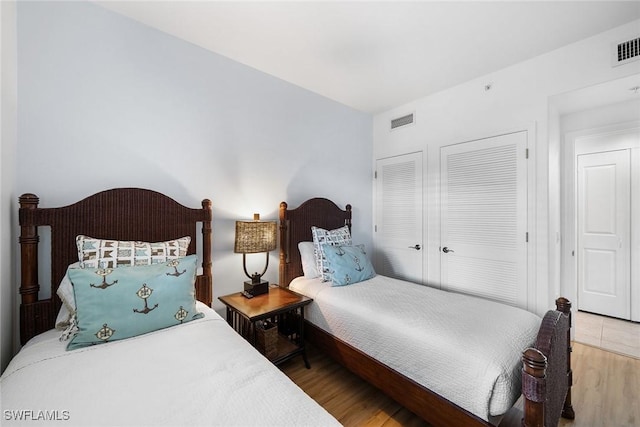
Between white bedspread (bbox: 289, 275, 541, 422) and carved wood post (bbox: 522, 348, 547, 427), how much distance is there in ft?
0.49

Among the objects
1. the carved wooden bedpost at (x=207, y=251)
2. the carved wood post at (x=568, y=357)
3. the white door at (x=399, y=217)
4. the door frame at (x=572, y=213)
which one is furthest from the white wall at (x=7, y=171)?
the door frame at (x=572, y=213)

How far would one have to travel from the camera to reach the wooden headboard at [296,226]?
2.57 meters

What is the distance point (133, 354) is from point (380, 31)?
244 centimetres

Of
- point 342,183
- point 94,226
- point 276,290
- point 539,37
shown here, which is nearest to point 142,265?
point 94,226

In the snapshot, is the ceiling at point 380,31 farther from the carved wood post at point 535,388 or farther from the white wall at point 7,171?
the carved wood post at point 535,388

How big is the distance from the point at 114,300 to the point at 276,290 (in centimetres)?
128

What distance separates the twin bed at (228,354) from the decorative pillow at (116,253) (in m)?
0.06

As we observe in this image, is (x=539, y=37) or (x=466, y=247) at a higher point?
(x=539, y=37)

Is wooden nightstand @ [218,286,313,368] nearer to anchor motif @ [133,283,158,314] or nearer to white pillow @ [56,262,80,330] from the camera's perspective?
anchor motif @ [133,283,158,314]

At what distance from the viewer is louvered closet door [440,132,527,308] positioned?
240 cm

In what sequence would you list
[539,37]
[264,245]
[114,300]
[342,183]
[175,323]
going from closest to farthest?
[114,300], [175,323], [539,37], [264,245], [342,183]

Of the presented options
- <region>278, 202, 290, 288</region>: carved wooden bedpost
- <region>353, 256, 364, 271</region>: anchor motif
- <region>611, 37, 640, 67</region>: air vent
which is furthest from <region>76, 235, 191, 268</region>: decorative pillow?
Result: <region>611, 37, 640, 67</region>: air vent

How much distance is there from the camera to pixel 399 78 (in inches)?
105

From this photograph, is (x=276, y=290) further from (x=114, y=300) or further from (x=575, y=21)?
(x=575, y=21)
